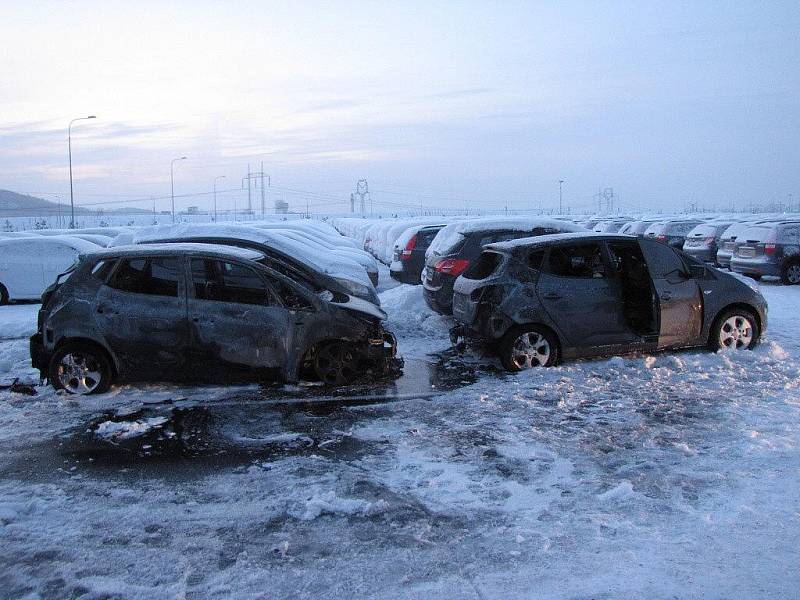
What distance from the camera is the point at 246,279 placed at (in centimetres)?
745

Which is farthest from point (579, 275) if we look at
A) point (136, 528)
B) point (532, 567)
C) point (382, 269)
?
point (382, 269)

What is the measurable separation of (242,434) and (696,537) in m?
3.71

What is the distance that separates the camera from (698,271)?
8.80 metres

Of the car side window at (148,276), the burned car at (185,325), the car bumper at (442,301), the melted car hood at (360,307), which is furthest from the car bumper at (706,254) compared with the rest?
the car side window at (148,276)

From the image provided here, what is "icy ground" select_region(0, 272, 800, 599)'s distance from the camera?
3660mm

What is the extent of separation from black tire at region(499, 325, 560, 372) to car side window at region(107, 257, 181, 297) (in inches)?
148

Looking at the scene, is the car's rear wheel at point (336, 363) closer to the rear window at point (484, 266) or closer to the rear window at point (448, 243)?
the rear window at point (484, 266)

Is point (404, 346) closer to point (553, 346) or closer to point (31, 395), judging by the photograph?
point (553, 346)

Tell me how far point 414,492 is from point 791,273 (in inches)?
657

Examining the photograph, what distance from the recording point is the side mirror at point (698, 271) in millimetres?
8766

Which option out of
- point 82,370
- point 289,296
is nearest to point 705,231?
point 289,296

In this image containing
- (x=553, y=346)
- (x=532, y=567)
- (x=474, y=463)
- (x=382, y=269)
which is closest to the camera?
(x=532, y=567)

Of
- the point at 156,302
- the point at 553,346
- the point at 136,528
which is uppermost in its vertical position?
the point at 156,302

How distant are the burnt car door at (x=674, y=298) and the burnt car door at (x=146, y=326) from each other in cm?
553
